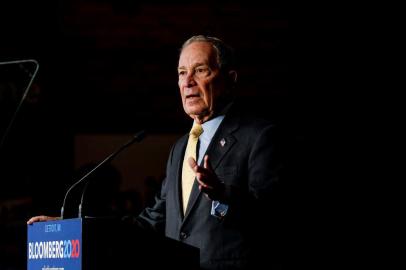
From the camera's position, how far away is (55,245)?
167 centimetres

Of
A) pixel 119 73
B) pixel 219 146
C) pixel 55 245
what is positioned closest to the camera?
pixel 55 245

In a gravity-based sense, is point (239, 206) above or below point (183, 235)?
above

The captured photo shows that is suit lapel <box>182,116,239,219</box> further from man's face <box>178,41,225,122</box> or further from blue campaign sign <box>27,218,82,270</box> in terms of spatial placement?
blue campaign sign <box>27,218,82,270</box>

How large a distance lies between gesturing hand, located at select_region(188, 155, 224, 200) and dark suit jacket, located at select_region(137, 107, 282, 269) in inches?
2.9

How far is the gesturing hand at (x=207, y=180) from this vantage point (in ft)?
5.37

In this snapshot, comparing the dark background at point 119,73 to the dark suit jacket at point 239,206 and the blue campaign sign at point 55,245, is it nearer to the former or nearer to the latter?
the dark suit jacket at point 239,206

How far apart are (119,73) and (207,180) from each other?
202 inches

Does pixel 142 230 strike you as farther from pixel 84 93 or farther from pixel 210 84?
pixel 84 93

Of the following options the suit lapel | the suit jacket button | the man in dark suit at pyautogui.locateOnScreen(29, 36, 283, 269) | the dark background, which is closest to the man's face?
the man in dark suit at pyautogui.locateOnScreen(29, 36, 283, 269)

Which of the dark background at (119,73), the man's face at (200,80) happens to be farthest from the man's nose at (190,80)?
the dark background at (119,73)

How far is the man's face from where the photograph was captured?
2.38 meters

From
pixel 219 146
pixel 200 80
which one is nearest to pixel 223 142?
pixel 219 146

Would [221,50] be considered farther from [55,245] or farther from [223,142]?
[55,245]

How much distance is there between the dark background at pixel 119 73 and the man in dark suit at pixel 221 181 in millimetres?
2769
